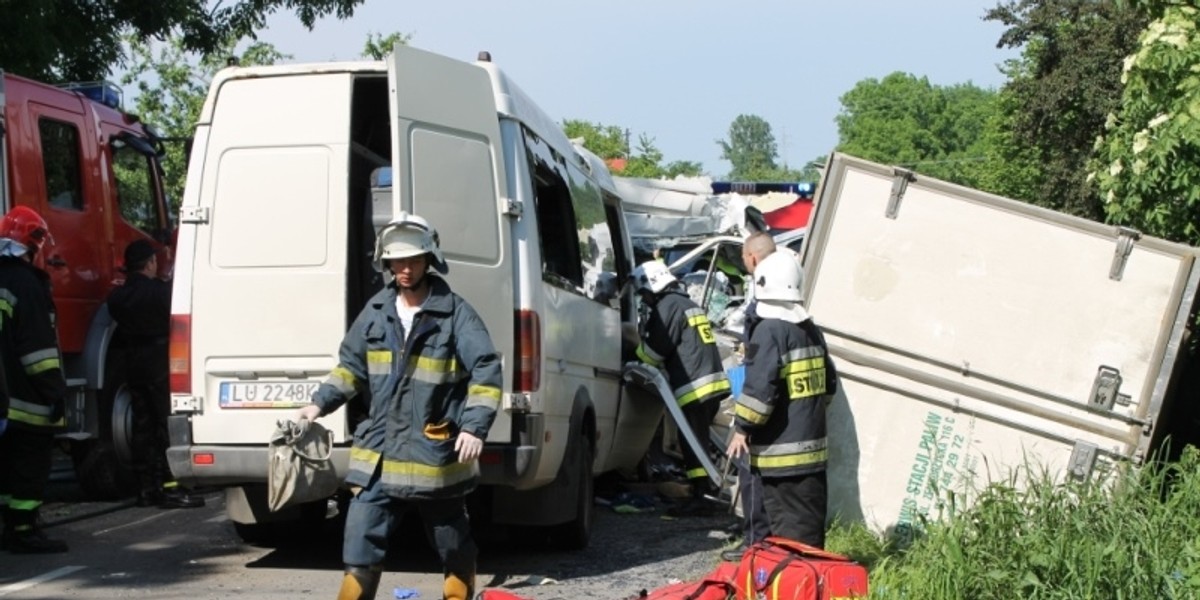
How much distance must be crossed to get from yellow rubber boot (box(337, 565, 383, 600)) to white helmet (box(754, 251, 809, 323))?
2256 mm

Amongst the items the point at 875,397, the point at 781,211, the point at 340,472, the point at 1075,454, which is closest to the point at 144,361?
the point at 340,472

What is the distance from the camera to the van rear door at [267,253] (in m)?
7.69

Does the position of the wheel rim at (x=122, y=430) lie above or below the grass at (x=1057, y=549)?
below

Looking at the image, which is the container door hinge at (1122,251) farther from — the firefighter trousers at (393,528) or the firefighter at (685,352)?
the firefighter trousers at (393,528)

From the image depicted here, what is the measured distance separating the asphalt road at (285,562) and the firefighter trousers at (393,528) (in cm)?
127

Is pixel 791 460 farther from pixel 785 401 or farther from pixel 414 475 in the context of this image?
pixel 414 475

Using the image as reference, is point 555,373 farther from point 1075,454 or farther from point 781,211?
point 781,211

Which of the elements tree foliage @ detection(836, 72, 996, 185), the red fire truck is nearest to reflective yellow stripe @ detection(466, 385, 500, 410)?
the red fire truck

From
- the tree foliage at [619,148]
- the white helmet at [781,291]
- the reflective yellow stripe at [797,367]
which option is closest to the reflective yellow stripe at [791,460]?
the reflective yellow stripe at [797,367]

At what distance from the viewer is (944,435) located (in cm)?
830

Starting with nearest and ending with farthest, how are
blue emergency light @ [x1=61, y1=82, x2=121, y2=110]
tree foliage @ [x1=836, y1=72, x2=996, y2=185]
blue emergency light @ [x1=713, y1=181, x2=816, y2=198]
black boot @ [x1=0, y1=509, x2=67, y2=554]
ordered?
black boot @ [x1=0, y1=509, x2=67, y2=554]
blue emergency light @ [x1=61, y1=82, x2=121, y2=110]
blue emergency light @ [x1=713, y1=181, x2=816, y2=198]
tree foliage @ [x1=836, y1=72, x2=996, y2=185]

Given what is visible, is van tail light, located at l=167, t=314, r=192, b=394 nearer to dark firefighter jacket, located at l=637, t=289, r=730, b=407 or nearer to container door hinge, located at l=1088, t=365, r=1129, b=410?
dark firefighter jacket, located at l=637, t=289, r=730, b=407

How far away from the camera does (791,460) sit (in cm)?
714

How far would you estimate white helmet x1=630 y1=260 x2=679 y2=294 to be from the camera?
1069 centimetres
